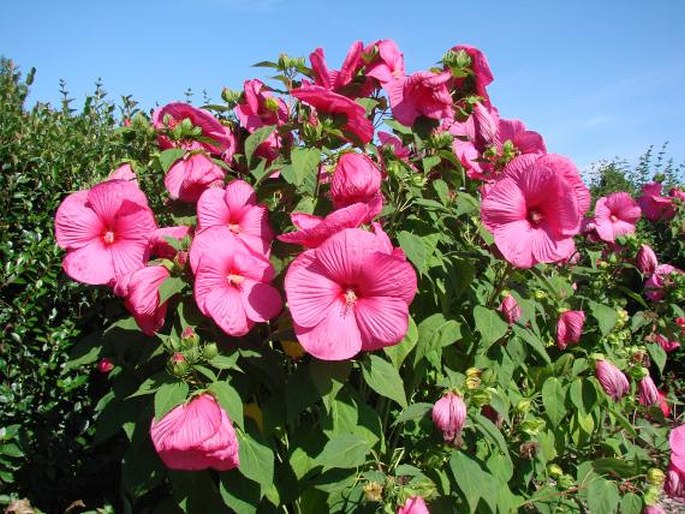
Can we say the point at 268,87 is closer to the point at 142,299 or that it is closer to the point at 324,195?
the point at 324,195

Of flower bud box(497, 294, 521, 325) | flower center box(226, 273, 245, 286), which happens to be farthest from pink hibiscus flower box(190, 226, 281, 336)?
flower bud box(497, 294, 521, 325)

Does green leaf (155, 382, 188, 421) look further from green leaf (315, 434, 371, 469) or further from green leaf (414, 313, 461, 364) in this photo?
green leaf (414, 313, 461, 364)

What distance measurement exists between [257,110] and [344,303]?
76 cm

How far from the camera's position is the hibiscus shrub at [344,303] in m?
1.35

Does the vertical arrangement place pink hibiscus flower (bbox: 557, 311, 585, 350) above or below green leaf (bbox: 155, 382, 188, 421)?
above

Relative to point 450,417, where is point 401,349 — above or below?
above

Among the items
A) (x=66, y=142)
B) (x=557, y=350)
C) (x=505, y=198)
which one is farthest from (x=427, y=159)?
(x=66, y=142)

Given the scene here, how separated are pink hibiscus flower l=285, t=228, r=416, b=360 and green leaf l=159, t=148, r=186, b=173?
50cm

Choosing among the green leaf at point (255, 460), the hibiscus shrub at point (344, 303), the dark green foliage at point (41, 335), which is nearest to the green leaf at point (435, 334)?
the hibiscus shrub at point (344, 303)

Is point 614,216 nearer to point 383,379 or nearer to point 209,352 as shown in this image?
point 383,379

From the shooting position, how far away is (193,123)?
178 centimetres

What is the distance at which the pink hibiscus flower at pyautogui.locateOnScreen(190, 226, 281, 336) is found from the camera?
1381 millimetres

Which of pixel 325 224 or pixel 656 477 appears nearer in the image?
pixel 325 224

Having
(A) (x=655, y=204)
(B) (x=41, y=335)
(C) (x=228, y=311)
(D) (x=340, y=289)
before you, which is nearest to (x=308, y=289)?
(D) (x=340, y=289)
